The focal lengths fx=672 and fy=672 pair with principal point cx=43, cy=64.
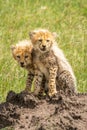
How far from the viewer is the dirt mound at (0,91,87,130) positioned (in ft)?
23.8

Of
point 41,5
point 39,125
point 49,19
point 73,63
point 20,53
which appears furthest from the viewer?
point 41,5

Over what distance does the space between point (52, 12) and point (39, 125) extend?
29.5 feet

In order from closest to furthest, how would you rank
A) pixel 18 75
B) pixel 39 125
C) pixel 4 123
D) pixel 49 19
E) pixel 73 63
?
pixel 39 125, pixel 4 123, pixel 18 75, pixel 73 63, pixel 49 19

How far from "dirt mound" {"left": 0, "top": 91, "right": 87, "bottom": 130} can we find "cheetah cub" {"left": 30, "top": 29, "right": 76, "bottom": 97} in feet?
0.82

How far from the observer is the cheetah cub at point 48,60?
8.25 m

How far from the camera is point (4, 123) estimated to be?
25.6 feet

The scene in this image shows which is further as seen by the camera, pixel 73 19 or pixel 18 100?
pixel 73 19

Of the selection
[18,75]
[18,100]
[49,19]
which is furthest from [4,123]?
[49,19]

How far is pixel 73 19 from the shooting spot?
15648 mm

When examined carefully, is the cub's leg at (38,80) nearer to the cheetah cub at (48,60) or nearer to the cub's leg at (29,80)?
the cheetah cub at (48,60)

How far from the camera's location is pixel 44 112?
7.69m

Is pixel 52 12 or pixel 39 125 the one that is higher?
pixel 52 12

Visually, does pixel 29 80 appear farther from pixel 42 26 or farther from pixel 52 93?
pixel 42 26

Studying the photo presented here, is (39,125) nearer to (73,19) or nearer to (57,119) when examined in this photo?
(57,119)
